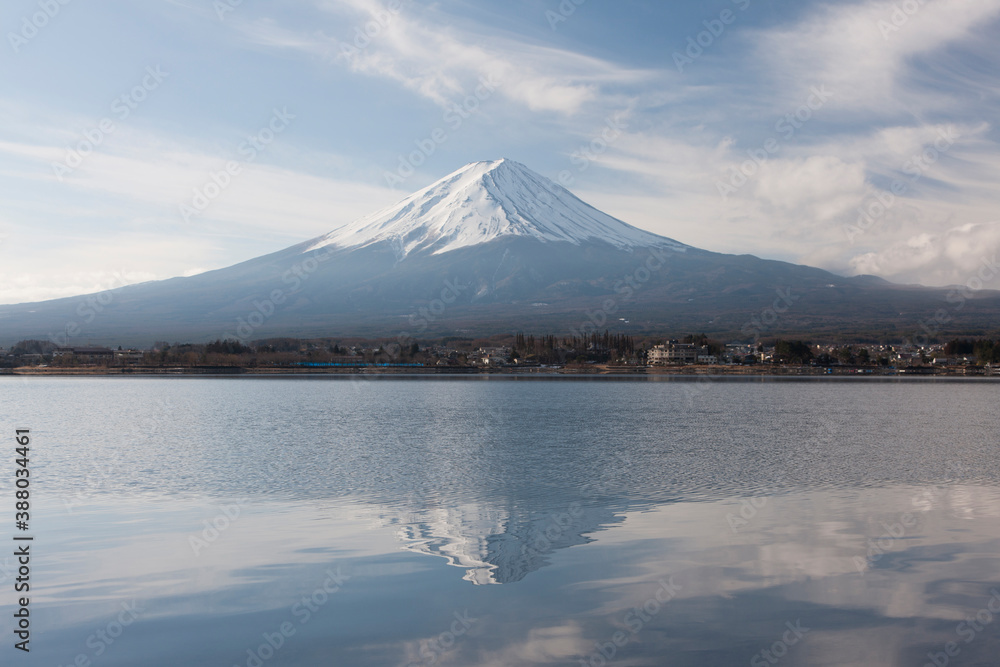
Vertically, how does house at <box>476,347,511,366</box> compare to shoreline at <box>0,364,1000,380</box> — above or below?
above

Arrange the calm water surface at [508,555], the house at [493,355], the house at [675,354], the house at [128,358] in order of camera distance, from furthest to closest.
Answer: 1. the house at [675,354]
2. the house at [493,355]
3. the house at [128,358]
4. the calm water surface at [508,555]

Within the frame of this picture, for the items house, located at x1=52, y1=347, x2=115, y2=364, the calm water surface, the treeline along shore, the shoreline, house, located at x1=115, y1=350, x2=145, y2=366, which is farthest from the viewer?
house, located at x1=52, y1=347, x2=115, y2=364

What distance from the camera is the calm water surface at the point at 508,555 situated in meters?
7.51

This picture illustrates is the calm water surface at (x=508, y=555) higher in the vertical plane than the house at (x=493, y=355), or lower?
lower

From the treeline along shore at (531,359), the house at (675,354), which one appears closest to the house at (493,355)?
the treeline along shore at (531,359)

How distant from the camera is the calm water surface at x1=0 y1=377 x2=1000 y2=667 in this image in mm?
7508

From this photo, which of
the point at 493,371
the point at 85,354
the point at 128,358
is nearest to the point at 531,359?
the point at 493,371

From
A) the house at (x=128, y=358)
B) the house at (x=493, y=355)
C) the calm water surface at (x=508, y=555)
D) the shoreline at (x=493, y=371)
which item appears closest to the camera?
the calm water surface at (x=508, y=555)

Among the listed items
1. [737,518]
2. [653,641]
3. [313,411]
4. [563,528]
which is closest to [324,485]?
[563,528]

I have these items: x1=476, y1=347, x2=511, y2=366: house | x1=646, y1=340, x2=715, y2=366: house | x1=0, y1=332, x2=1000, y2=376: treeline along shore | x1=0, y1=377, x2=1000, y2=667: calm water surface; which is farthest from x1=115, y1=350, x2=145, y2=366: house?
x1=0, y1=377, x2=1000, y2=667: calm water surface

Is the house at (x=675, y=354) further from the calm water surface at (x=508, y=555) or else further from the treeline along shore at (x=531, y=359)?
the calm water surface at (x=508, y=555)

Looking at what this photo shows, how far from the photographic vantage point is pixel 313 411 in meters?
41.7

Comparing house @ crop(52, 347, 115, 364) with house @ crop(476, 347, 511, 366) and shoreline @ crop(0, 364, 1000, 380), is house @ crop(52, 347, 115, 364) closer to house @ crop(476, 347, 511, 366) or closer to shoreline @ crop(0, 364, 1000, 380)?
shoreline @ crop(0, 364, 1000, 380)

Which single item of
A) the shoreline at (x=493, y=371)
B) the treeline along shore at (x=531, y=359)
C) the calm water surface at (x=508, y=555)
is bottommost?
the calm water surface at (x=508, y=555)
